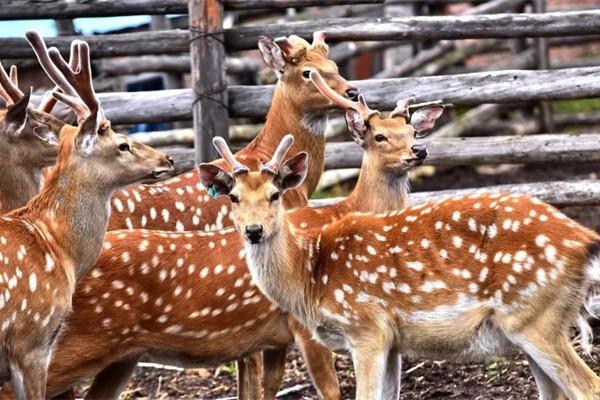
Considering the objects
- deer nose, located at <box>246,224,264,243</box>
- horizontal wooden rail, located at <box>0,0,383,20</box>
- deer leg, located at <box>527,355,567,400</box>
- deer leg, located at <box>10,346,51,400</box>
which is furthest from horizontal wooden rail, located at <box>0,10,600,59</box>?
deer leg, located at <box>10,346,51,400</box>

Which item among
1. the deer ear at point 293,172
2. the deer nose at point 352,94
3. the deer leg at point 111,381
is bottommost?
the deer leg at point 111,381

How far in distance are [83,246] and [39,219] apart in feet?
0.80

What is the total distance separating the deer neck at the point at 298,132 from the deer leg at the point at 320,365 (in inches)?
47.5

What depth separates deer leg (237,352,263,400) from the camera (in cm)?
750

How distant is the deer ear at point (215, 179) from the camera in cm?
654

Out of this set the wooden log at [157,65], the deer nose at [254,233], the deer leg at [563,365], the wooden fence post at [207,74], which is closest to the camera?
the deer leg at [563,365]

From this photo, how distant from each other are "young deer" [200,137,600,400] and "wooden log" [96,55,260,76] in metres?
5.36

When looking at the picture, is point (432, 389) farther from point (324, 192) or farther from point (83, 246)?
point (324, 192)

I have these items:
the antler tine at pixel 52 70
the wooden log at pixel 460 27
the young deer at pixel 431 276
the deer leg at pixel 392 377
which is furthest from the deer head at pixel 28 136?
the wooden log at pixel 460 27

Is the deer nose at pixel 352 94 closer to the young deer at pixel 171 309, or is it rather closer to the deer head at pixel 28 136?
the young deer at pixel 171 309

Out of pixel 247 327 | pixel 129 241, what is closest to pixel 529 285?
pixel 247 327

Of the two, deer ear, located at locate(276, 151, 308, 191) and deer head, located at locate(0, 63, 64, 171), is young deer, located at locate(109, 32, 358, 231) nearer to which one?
deer head, located at locate(0, 63, 64, 171)

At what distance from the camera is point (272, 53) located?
8016 millimetres

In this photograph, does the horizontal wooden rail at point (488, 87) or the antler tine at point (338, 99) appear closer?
the antler tine at point (338, 99)
